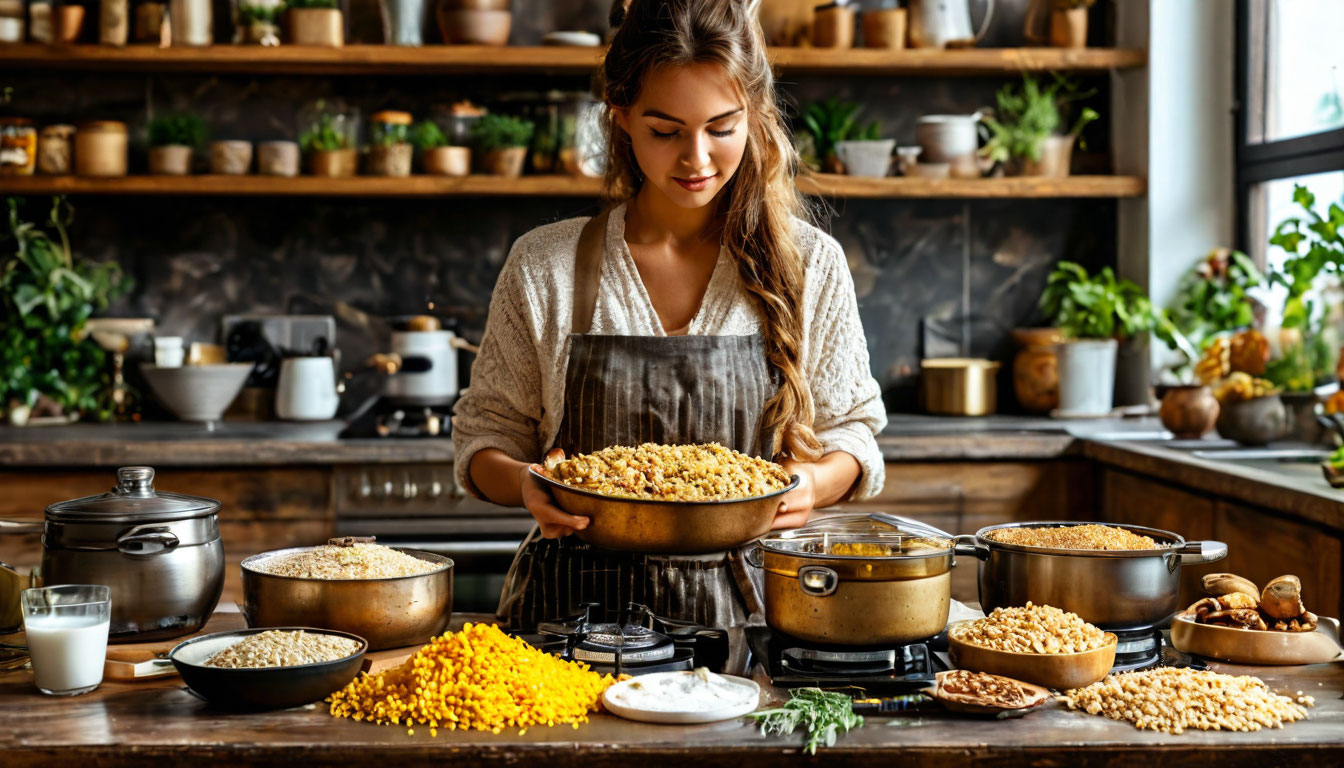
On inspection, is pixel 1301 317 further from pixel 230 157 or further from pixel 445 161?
pixel 230 157

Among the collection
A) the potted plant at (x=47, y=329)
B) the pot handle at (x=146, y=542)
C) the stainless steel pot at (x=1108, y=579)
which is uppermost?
the potted plant at (x=47, y=329)

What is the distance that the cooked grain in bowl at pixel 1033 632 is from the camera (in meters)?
1.45

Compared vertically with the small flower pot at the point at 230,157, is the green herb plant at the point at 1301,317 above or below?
below

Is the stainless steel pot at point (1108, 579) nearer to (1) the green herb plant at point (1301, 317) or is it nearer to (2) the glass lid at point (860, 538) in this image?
(2) the glass lid at point (860, 538)

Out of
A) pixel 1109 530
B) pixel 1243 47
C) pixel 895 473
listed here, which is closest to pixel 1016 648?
pixel 1109 530

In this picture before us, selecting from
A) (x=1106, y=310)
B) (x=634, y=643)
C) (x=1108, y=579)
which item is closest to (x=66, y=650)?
(x=634, y=643)

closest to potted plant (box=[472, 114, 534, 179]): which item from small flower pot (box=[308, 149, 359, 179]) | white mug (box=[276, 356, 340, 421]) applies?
small flower pot (box=[308, 149, 359, 179])

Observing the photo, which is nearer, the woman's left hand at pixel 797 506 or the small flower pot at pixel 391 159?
the woman's left hand at pixel 797 506

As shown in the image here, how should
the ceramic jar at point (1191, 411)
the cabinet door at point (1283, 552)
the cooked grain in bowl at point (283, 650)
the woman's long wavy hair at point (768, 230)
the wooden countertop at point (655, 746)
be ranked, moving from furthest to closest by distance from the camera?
the ceramic jar at point (1191, 411), the cabinet door at point (1283, 552), the woman's long wavy hair at point (768, 230), the cooked grain in bowl at point (283, 650), the wooden countertop at point (655, 746)

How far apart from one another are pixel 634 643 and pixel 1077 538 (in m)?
0.59

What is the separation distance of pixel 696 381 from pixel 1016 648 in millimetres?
766

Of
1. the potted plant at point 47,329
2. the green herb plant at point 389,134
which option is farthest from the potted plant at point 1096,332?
the potted plant at point 47,329

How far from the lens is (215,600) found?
1667 mm

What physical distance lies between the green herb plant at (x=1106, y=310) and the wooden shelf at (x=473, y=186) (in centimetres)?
29
